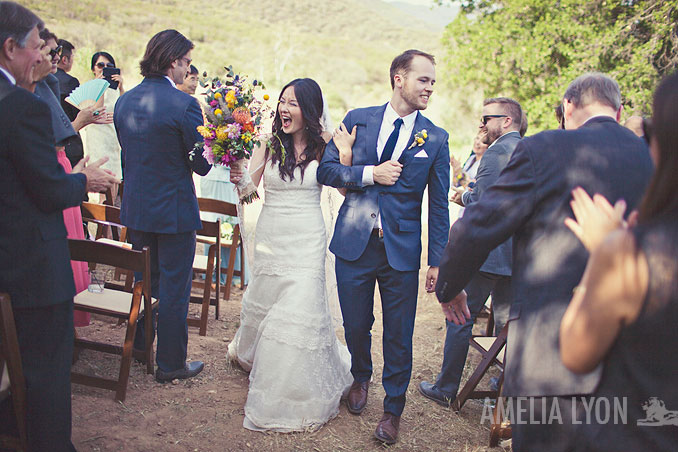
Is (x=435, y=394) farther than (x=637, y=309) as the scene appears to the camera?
Yes

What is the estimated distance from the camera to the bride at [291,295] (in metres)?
3.65

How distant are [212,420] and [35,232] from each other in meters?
1.90

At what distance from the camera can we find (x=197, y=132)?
3928 millimetres

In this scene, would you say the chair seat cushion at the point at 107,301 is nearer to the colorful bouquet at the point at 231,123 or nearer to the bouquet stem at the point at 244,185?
the bouquet stem at the point at 244,185

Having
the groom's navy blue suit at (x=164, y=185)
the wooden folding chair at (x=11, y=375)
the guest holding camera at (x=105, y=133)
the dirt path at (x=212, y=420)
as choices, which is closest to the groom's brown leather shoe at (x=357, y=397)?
the dirt path at (x=212, y=420)

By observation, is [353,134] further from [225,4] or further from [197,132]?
[225,4]

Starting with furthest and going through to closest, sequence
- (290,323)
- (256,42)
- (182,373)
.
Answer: (256,42) < (182,373) < (290,323)

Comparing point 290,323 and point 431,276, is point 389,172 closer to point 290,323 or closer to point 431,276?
point 431,276

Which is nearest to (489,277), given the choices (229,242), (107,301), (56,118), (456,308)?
(456,308)

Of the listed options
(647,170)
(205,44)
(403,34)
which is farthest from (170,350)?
(403,34)

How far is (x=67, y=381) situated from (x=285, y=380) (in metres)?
1.43

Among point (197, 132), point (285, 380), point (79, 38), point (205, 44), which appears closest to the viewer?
point (285, 380)

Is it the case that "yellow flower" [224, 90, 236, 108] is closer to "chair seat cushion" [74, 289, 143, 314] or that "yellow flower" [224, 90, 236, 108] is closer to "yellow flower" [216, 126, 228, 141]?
"yellow flower" [216, 126, 228, 141]

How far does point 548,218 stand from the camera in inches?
77.3
